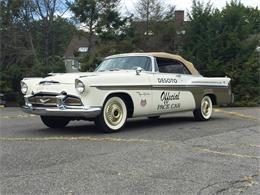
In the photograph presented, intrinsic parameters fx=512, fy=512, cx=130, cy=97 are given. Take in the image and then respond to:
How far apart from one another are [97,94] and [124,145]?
155 cm

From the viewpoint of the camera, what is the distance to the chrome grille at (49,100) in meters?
9.25

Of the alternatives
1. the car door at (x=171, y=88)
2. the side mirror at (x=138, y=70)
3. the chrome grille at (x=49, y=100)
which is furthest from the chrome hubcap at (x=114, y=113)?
the car door at (x=171, y=88)

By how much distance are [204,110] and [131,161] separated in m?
6.18

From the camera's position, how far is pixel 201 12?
1043 inches

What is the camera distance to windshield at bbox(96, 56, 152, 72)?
11.1 meters

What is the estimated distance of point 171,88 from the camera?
446 inches

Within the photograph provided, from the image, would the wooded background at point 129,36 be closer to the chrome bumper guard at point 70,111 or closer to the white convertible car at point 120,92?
the white convertible car at point 120,92

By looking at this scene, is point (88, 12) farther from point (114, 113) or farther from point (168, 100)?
point (114, 113)

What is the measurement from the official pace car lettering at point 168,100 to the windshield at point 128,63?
666 millimetres

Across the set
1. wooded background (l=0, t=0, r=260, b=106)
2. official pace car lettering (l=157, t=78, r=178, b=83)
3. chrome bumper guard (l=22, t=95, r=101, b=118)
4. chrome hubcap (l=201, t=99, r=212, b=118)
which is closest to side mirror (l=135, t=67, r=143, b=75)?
official pace car lettering (l=157, t=78, r=178, b=83)

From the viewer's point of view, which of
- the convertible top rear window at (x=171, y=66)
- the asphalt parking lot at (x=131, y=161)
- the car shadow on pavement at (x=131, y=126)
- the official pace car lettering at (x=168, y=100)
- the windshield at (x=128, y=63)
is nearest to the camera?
the asphalt parking lot at (x=131, y=161)

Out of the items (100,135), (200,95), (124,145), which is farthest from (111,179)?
(200,95)

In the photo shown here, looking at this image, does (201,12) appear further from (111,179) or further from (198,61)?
(111,179)

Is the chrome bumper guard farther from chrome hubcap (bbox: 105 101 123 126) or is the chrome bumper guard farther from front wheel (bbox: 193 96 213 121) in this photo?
front wheel (bbox: 193 96 213 121)
